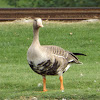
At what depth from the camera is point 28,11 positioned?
668 inches

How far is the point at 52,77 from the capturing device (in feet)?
32.5

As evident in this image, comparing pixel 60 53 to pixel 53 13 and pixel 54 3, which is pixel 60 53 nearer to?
pixel 53 13

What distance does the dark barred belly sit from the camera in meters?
7.36

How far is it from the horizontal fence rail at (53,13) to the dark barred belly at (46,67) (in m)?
9.29

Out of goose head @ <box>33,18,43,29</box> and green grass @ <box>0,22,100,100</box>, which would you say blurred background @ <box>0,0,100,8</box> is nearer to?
green grass @ <box>0,22,100,100</box>

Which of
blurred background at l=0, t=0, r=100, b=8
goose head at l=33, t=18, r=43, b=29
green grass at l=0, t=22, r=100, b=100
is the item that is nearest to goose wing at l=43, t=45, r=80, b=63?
goose head at l=33, t=18, r=43, b=29

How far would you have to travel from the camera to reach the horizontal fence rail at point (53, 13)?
16781mm

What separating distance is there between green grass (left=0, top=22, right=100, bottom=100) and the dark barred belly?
0.41m

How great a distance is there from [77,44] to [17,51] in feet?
7.99

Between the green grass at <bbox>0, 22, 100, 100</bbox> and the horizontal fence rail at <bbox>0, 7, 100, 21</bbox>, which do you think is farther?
the horizontal fence rail at <bbox>0, 7, 100, 21</bbox>

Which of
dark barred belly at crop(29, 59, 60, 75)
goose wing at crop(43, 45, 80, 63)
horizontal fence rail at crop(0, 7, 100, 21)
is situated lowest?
dark barred belly at crop(29, 59, 60, 75)

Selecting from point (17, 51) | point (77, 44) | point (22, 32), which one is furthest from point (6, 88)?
point (22, 32)

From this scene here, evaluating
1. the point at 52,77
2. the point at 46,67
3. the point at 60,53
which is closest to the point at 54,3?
the point at 52,77

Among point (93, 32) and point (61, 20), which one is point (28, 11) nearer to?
point (61, 20)
